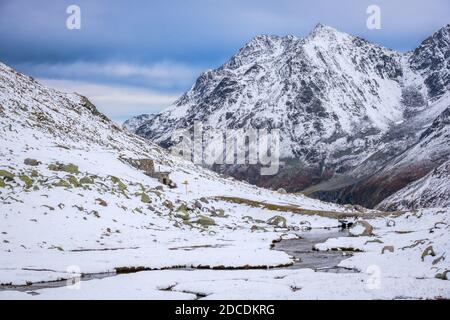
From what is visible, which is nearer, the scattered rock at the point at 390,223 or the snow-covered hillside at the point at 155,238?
the snow-covered hillside at the point at 155,238

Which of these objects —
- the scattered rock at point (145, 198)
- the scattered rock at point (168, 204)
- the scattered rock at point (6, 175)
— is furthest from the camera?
the scattered rock at point (168, 204)

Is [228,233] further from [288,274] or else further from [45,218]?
[288,274]

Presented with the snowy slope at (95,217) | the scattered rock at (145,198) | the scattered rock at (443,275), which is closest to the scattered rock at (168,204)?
the snowy slope at (95,217)

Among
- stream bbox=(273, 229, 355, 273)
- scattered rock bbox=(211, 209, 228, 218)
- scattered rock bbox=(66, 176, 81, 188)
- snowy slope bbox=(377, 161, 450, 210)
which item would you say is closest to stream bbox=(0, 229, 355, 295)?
→ stream bbox=(273, 229, 355, 273)

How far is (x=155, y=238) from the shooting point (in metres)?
47.2

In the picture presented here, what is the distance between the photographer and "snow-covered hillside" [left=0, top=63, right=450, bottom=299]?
24.7 m

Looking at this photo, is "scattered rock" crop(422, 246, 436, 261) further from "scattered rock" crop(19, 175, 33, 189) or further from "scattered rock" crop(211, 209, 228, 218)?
"scattered rock" crop(211, 209, 228, 218)

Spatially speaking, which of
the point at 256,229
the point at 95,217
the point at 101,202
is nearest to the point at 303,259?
the point at 95,217

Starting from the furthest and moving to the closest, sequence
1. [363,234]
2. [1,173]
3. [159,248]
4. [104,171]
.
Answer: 1. [104,171]
2. [363,234]
3. [1,173]
4. [159,248]

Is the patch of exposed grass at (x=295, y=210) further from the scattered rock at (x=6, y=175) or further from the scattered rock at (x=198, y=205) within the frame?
the scattered rock at (x=6, y=175)

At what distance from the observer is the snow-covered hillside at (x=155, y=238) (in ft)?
81.0
